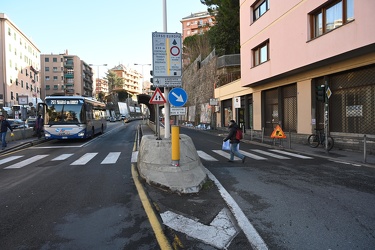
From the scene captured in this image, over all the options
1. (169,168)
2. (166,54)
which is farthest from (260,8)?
(169,168)

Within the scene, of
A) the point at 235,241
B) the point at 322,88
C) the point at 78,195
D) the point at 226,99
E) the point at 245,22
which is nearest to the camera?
the point at 235,241

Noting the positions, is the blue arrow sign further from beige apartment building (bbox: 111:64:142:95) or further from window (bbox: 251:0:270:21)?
beige apartment building (bbox: 111:64:142:95)

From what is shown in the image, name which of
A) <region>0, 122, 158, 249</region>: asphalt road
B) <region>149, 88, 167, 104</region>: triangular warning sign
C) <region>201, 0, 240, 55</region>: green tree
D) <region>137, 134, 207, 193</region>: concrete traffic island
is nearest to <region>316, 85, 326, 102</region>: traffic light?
<region>137, 134, 207, 193</region>: concrete traffic island

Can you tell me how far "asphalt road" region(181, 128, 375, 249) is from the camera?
3.81 meters

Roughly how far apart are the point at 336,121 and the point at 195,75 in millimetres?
33616

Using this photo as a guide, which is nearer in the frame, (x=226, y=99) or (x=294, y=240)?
(x=294, y=240)

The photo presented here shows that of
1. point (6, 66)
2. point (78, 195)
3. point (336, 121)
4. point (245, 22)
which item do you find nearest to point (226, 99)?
point (245, 22)

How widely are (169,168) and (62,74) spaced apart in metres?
95.8

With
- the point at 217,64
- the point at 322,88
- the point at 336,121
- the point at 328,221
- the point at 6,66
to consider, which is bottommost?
the point at 328,221

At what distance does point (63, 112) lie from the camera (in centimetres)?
1706

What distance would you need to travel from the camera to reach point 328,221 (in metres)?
4.40

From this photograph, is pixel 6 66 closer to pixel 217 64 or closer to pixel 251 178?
pixel 217 64

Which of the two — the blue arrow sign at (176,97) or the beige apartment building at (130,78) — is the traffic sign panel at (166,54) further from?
the beige apartment building at (130,78)

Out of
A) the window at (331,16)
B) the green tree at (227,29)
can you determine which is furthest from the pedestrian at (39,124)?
the green tree at (227,29)
